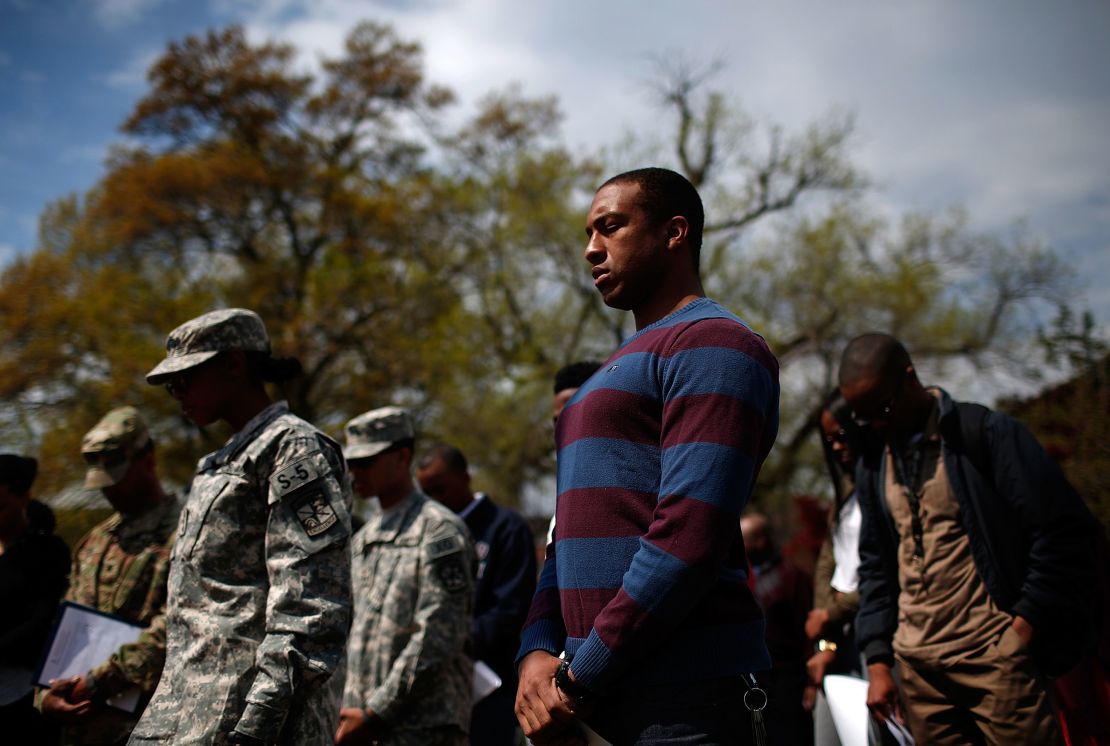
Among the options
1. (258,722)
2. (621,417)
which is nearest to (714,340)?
(621,417)

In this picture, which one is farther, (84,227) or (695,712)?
(84,227)

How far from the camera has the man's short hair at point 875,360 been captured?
12.2 ft

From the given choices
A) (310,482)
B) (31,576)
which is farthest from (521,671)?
(31,576)

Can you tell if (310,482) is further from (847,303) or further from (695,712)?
(847,303)

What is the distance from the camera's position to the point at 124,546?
418 centimetres

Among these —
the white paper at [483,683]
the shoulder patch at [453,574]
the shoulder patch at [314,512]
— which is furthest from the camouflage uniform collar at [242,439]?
the white paper at [483,683]

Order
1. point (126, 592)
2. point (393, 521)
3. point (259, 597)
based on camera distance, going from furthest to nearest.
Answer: point (393, 521), point (126, 592), point (259, 597)

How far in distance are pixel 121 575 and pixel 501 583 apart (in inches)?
85.9

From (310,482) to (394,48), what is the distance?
23723mm

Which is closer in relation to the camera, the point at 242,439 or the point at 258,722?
the point at 258,722

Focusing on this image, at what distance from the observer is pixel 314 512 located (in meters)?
2.83

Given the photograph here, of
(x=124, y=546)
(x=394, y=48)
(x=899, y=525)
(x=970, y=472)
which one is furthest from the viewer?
(x=394, y=48)

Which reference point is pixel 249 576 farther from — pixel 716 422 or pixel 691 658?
pixel 716 422

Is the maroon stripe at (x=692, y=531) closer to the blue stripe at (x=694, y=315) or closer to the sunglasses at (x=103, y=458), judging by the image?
the blue stripe at (x=694, y=315)
